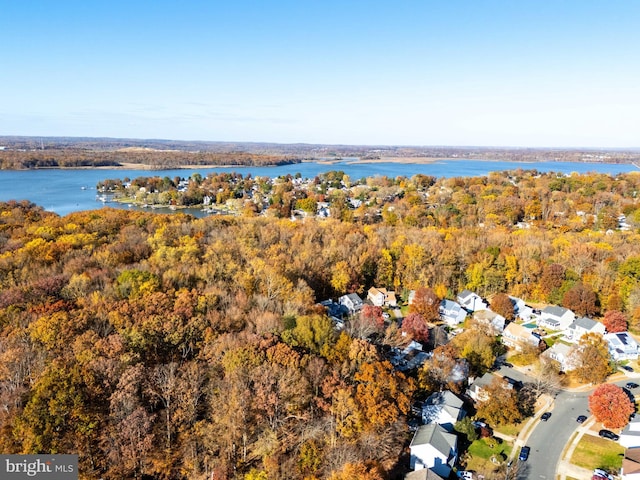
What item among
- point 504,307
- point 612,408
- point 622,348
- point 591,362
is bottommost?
point 622,348

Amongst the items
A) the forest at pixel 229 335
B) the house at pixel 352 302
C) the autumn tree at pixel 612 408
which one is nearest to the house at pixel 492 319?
the forest at pixel 229 335

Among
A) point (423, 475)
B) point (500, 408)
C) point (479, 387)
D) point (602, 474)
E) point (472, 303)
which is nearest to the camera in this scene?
point (423, 475)

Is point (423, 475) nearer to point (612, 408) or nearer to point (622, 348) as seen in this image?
point (612, 408)

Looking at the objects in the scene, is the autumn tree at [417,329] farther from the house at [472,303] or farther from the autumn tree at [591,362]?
the house at [472,303]

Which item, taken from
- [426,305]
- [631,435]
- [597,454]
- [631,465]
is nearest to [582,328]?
[426,305]

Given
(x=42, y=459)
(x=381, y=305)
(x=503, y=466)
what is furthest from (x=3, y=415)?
(x=381, y=305)

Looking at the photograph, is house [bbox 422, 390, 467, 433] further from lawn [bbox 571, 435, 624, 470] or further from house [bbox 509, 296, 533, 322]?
house [bbox 509, 296, 533, 322]

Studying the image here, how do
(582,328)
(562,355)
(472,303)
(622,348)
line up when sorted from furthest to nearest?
(472,303)
(582,328)
(622,348)
(562,355)
